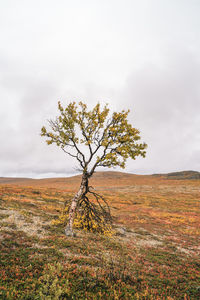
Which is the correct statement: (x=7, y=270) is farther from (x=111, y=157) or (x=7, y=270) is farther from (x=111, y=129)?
(x=111, y=129)

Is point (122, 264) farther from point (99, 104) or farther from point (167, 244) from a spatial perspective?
point (99, 104)

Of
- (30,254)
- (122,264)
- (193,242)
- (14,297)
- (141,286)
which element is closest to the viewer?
(14,297)

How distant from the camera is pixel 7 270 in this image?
7.21 meters

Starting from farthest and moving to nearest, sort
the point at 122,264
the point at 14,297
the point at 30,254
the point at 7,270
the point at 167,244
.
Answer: the point at 167,244, the point at 122,264, the point at 30,254, the point at 7,270, the point at 14,297

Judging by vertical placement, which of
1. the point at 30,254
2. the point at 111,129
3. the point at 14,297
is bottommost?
the point at 30,254

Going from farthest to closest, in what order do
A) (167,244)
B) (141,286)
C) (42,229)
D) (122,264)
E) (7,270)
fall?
1. (167,244)
2. (42,229)
3. (122,264)
4. (141,286)
5. (7,270)

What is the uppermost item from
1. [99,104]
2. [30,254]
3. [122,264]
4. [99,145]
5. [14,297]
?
[99,104]

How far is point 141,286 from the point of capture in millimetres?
7949

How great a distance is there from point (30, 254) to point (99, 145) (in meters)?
9.48

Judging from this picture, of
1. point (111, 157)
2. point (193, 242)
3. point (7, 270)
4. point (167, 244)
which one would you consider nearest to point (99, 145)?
point (111, 157)

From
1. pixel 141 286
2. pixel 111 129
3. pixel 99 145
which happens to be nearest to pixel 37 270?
pixel 141 286

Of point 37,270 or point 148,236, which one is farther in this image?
point 148,236

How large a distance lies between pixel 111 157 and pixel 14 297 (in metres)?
9.70

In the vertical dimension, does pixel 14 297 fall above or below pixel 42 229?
above
